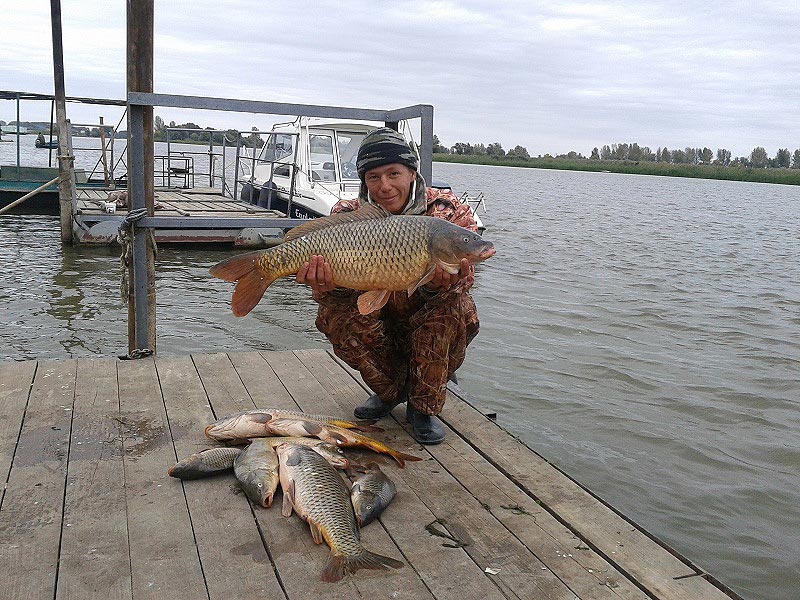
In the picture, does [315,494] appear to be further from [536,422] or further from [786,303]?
[786,303]

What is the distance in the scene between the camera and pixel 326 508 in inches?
116

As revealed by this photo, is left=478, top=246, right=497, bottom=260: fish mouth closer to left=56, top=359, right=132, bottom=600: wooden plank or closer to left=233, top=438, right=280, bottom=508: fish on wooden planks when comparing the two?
left=233, top=438, right=280, bottom=508: fish on wooden planks

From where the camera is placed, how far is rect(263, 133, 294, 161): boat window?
19.3 metres

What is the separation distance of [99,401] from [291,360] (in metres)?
1.39

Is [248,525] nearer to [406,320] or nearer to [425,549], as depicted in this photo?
[425,549]

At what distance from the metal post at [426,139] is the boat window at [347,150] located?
1142cm

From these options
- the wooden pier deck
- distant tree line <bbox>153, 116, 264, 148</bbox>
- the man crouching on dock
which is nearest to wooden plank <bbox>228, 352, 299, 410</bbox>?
the wooden pier deck

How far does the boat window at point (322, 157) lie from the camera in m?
16.7

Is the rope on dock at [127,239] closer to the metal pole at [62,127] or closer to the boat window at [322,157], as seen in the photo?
the metal pole at [62,127]

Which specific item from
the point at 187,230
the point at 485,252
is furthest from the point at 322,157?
the point at 485,252

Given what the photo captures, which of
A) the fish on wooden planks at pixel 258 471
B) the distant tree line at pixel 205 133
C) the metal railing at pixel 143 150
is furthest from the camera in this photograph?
the distant tree line at pixel 205 133

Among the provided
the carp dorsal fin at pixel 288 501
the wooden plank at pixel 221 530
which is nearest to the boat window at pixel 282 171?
the wooden plank at pixel 221 530

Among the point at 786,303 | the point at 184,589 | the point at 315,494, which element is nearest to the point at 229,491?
the point at 315,494

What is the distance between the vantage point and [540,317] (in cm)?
1138
